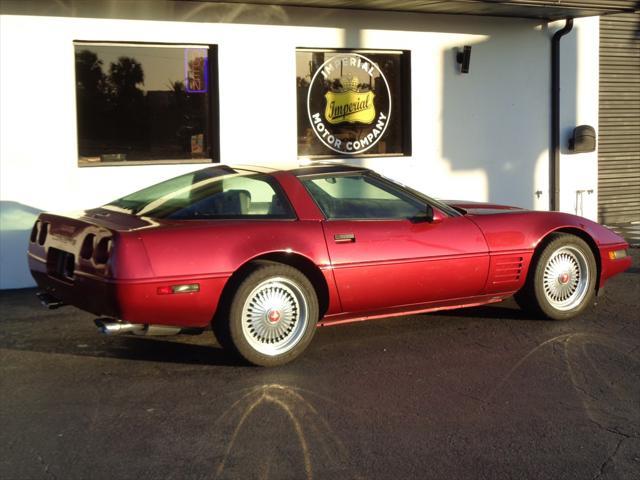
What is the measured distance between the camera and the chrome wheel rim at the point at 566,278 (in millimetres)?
6934

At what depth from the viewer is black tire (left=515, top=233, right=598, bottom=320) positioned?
6852 millimetres

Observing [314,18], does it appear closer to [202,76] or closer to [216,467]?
[202,76]

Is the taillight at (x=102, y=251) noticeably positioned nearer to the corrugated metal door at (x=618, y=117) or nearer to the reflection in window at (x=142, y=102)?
the reflection in window at (x=142, y=102)

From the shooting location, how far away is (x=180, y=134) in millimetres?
9711

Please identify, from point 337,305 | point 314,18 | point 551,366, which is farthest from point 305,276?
point 314,18

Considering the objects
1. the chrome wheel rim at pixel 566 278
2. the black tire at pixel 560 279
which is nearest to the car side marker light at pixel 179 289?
the black tire at pixel 560 279

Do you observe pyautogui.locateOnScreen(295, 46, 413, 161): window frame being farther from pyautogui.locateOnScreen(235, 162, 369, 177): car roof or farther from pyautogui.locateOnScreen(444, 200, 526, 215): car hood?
pyautogui.locateOnScreen(235, 162, 369, 177): car roof

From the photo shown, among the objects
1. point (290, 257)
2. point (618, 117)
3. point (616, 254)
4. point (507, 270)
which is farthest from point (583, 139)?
point (290, 257)

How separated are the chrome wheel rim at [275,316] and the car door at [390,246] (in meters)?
0.35

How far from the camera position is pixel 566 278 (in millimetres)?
7000

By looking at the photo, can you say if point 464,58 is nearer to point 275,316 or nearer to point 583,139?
point 583,139

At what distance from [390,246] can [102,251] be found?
2.05 meters

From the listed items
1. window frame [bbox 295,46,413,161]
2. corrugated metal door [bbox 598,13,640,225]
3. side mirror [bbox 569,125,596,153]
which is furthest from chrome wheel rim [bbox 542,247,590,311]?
corrugated metal door [bbox 598,13,640,225]

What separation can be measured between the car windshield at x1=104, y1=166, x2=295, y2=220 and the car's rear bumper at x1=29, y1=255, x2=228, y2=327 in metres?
0.57
